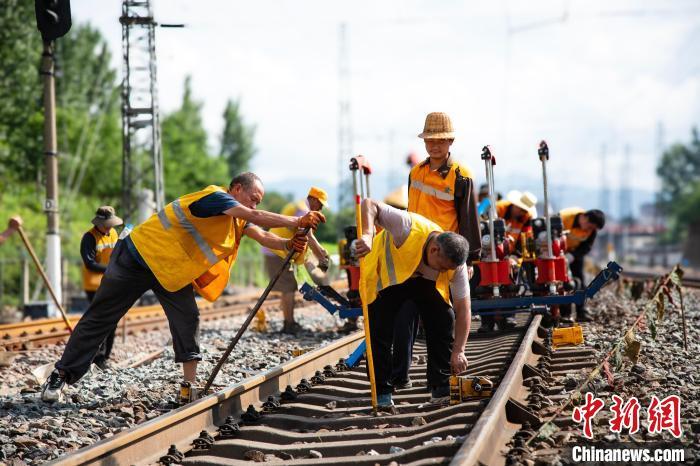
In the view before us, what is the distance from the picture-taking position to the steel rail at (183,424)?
462 cm

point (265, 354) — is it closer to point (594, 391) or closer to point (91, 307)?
point (91, 307)

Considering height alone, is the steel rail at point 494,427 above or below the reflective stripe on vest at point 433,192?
below

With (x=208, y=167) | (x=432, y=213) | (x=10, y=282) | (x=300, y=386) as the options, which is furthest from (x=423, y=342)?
(x=208, y=167)

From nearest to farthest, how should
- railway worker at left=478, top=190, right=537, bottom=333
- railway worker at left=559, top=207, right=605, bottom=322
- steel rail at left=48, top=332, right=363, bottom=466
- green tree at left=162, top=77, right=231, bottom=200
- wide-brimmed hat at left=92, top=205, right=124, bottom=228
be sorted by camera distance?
steel rail at left=48, top=332, right=363, bottom=466
wide-brimmed hat at left=92, top=205, right=124, bottom=228
railway worker at left=478, top=190, right=537, bottom=333
railway worker at left=559, top=207, right=605, bottom=322
green tree at left=162, top=77, right=231, bottom=200

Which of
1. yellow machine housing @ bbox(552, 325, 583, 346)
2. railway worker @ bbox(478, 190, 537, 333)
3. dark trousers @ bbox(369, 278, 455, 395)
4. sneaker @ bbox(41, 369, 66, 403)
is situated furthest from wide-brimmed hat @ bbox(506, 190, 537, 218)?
sneaker @ bbox(41, 369, 66, 403)

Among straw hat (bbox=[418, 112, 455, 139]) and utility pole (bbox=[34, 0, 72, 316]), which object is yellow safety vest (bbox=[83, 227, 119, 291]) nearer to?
straw hat (bbox=[418, 112, 455, 139])

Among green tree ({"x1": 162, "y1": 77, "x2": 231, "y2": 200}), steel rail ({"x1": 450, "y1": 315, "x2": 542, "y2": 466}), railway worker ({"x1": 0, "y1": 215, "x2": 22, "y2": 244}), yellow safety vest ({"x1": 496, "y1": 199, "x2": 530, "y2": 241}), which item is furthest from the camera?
green tree ({"x1": 162, "y1": 77, "x2": 231, "y2": 200})

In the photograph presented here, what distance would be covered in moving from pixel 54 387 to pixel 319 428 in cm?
222

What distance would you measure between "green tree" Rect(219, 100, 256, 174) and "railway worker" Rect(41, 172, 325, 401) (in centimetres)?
7049

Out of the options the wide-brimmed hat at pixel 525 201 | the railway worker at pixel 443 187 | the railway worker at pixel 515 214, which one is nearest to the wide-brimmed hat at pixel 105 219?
the railway worker at pixel 443 187

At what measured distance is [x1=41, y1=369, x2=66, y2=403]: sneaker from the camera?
6.66 metres

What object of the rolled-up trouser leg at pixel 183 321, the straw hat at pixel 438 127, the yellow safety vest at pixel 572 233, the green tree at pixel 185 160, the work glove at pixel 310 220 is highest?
the green tree at pixel 185 160

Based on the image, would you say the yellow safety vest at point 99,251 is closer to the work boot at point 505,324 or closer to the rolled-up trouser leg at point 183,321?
the rolled-up trouser leg at point 183,321

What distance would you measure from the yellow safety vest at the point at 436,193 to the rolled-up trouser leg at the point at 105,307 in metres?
2.46
